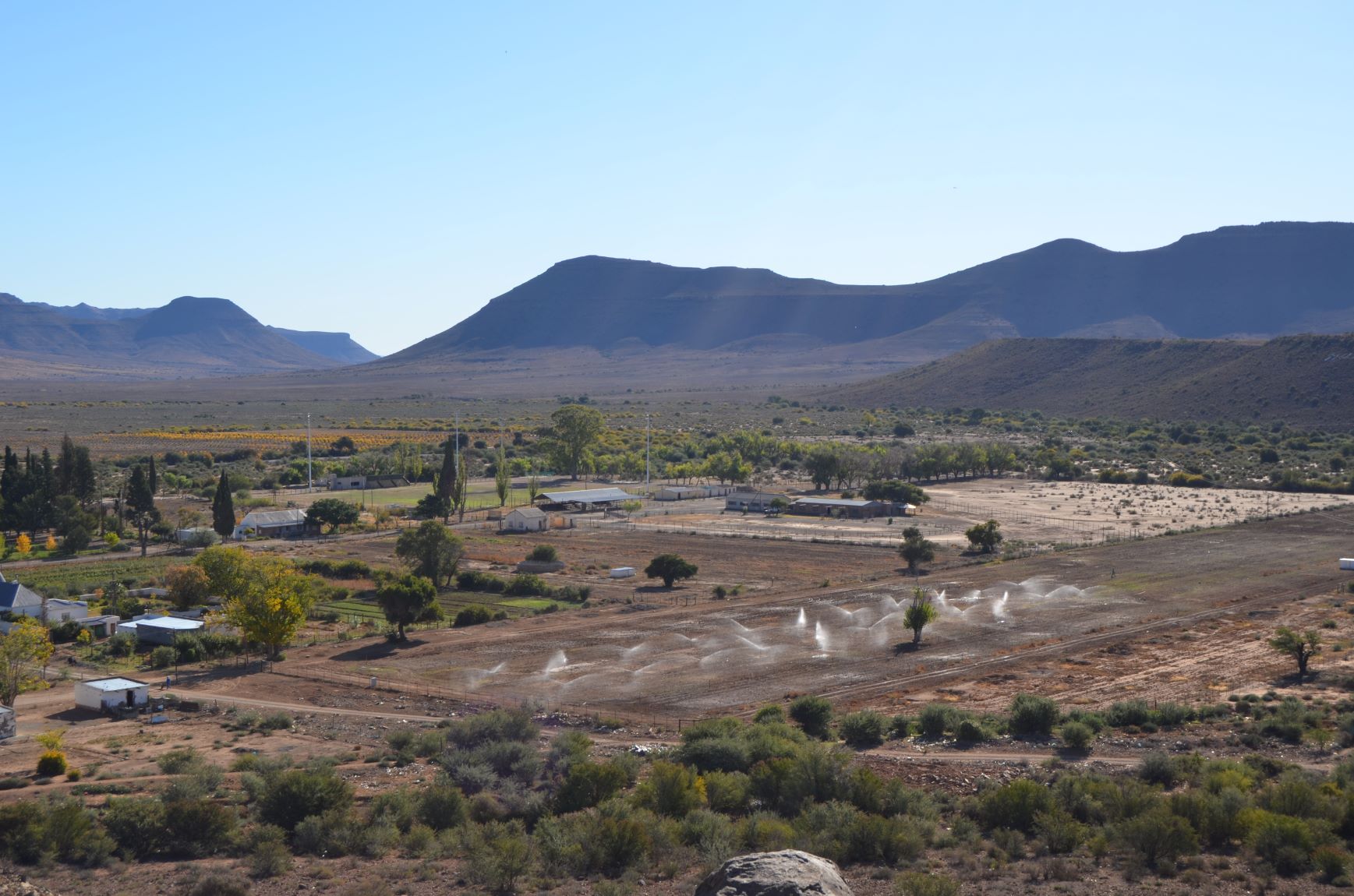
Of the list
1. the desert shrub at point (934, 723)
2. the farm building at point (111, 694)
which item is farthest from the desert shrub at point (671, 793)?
the farm building at point (111, 694)

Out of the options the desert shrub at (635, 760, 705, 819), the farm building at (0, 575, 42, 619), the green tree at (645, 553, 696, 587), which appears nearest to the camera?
the desert shrub at (635, 760, 705, 819)

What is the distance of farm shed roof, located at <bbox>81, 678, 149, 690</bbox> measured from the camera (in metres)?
31.9

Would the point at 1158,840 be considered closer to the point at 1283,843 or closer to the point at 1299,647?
the point at 1283,843

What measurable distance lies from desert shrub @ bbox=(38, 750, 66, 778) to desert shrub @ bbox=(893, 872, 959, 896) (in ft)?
59.2

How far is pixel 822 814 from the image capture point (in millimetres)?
19094

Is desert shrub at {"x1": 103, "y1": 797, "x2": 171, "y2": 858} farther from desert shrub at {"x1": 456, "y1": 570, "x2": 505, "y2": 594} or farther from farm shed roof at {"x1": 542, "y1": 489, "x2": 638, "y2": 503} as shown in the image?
farm shed roof at {"x1": 542, "y1": 489, "x2": 638, "y2": 503}

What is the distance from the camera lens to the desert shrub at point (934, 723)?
2731cm

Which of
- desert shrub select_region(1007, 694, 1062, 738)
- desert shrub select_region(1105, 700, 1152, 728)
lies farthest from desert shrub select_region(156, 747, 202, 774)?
desert shrub select_region(1105, 700, 1152, 728)

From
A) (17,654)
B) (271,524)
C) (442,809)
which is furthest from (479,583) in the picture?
(442,809)

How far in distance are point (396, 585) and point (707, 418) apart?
406 ft

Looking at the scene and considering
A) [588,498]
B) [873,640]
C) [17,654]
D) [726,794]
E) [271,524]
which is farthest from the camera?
[588,498]

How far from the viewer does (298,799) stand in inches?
810

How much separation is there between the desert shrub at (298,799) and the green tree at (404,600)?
66.3 feet

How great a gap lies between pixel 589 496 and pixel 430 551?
3105cm
